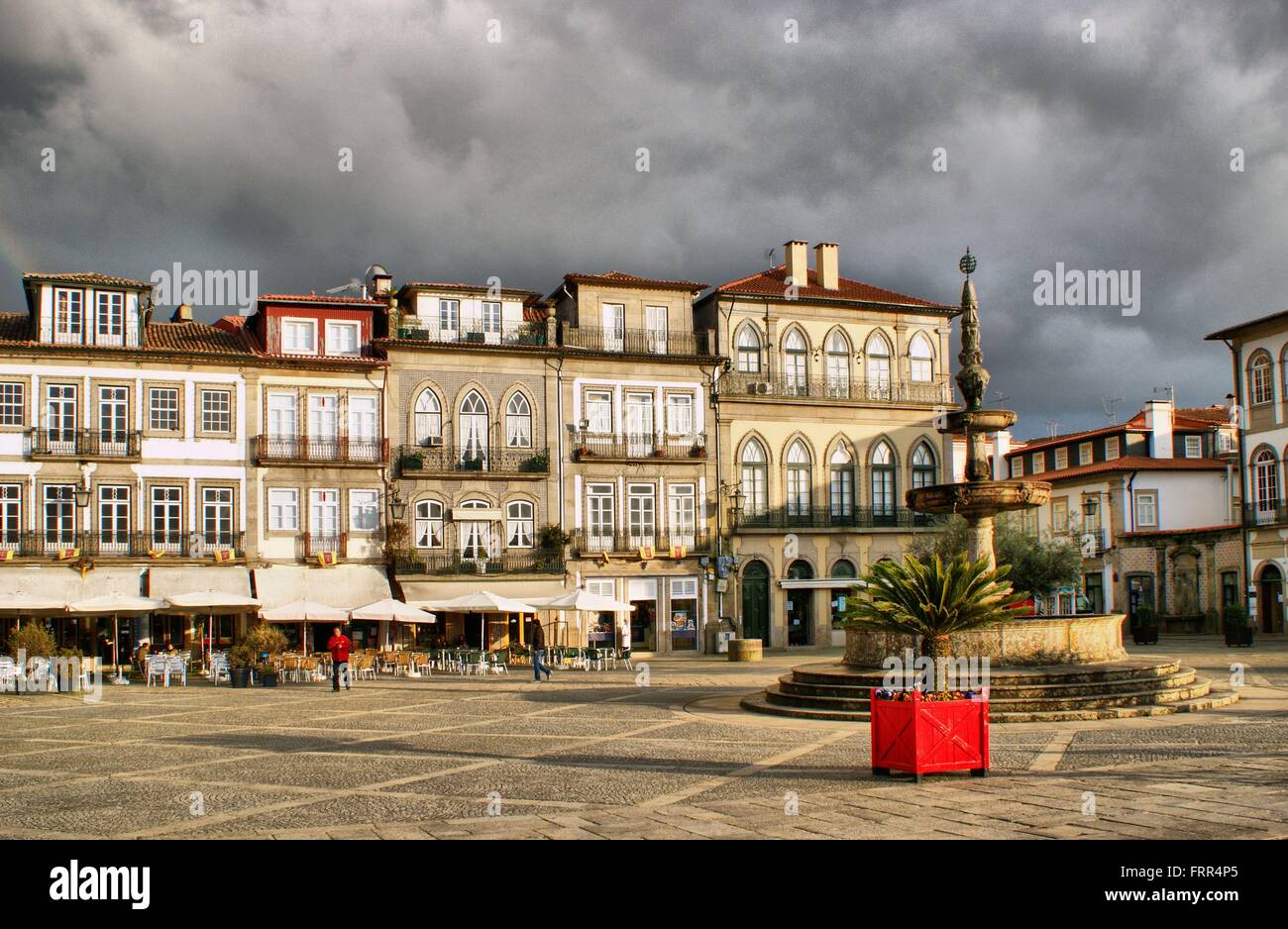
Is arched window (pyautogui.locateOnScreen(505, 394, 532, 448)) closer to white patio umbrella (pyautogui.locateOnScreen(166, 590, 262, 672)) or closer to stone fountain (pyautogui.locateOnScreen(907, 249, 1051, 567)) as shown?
white patio umbrella (pyautogui.locateOnScreen(166, 590, 262, 672))

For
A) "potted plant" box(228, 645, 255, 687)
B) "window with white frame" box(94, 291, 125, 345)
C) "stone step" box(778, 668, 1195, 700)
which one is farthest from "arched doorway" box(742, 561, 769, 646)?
"stone step" box(778, 668, 1195, 700)

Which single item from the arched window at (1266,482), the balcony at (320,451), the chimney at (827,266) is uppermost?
the chimney at (827,266)

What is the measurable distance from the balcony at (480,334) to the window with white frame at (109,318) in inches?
325

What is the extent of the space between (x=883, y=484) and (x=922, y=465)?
1.78m

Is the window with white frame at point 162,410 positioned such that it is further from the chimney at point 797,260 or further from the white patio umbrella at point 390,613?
the chimney at point 797,260

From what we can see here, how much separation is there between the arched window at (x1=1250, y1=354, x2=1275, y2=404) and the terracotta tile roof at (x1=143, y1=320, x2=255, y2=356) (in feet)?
117

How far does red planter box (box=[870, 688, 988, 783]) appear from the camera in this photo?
42.0 feet

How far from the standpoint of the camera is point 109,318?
37.3 m

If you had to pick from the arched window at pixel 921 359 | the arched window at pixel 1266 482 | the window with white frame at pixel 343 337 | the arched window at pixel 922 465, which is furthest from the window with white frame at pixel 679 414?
the arched window at pixel 1266 482

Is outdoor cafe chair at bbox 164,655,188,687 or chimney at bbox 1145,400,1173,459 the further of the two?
chimney at bbox 1145,400,1173,459

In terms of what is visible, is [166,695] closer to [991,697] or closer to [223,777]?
[223,777]

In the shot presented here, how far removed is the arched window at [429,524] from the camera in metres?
39.6
